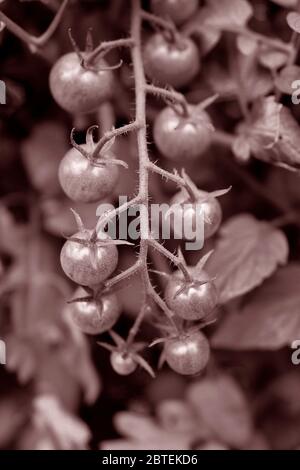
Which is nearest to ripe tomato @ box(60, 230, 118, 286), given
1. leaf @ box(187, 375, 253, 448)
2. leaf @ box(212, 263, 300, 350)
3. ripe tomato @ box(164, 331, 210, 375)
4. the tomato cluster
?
the tomato cluster

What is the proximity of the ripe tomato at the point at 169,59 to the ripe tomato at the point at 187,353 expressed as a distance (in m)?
0.30

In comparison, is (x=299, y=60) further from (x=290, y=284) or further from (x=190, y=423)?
(x=190, y=423)

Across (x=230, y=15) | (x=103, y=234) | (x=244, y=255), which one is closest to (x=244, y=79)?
(x=230, y=15)

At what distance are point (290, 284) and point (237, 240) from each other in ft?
0.34

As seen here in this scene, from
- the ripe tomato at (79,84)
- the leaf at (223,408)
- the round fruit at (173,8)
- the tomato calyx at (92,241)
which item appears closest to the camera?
the tomato calyx at (92,241)

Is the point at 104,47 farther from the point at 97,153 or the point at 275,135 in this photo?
the point at 275,135

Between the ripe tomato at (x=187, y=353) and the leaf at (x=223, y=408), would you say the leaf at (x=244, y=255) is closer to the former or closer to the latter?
the ripe tomato at (x=187, y=353)

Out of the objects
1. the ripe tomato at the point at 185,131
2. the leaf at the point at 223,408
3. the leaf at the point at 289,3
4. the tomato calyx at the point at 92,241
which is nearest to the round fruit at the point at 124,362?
the tomato calyx at the point at 92,241

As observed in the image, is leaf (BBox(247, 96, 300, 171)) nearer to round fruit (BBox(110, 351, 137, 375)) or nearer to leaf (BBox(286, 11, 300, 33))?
leaf (BBox(286, 11, 300, 33))

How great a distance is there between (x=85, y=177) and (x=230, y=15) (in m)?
0.32

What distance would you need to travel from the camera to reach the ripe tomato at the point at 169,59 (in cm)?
76

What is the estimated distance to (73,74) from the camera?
67 cm

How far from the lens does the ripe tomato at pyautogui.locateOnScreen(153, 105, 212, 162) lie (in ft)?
2.32

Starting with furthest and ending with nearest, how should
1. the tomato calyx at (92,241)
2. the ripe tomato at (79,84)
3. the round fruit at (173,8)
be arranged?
the round fruit at (173,8), the ripe tomato at (79,84), the tomato calyx at (92,241)
